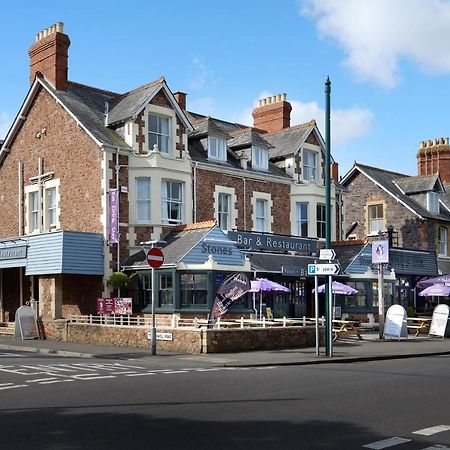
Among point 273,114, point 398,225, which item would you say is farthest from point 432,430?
point 398,225

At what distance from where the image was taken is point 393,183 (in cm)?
4406

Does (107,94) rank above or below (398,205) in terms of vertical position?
above

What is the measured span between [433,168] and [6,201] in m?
28.3

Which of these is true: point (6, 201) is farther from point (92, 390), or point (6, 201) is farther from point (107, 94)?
point (92, 390)

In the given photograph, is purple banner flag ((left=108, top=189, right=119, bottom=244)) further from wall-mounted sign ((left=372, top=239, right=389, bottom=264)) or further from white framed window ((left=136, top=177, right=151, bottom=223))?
wall-mounted sign ((left=372, top=239, right=389, bottom=264))

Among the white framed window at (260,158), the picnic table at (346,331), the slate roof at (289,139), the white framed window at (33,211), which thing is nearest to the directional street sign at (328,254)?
the picnic table at (346,331)

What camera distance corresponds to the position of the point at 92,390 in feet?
39.1

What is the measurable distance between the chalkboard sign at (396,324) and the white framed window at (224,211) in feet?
28.3

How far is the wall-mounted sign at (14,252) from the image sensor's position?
27406 mm

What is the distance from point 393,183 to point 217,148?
55.0 feet

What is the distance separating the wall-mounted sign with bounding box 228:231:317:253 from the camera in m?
28.8

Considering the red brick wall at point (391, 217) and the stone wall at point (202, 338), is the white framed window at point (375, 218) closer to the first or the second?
the red brick wall at point (391, 217)

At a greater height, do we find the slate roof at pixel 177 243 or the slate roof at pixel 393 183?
the slate roof at pixel 393 183

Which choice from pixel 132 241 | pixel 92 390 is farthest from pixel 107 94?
pixel 92 390
